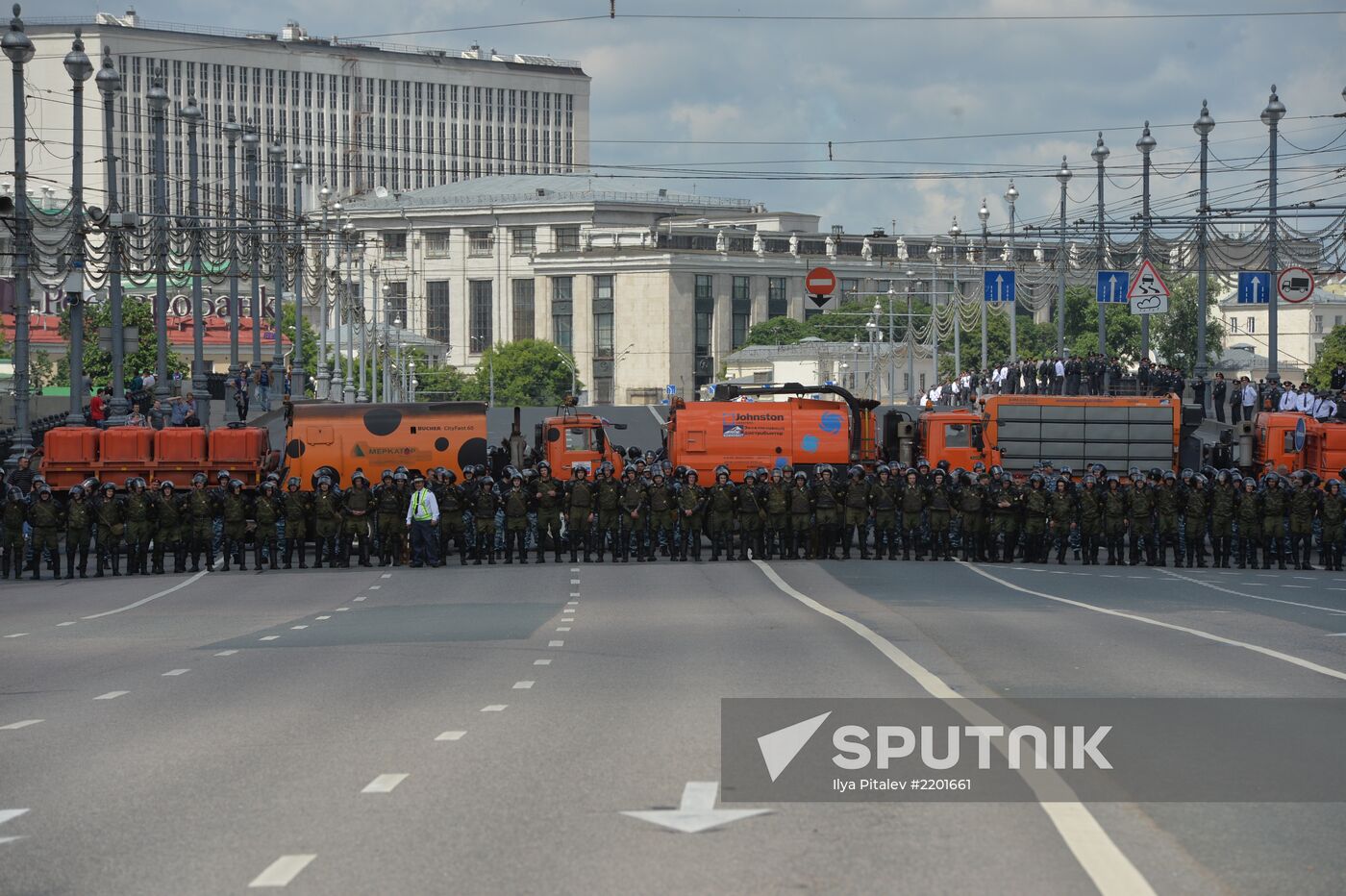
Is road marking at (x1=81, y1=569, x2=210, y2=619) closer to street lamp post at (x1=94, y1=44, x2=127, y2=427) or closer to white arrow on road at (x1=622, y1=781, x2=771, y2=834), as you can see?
street lamp post at (x1=94, y1=44, x2=127, y2=427)

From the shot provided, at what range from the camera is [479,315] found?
186m

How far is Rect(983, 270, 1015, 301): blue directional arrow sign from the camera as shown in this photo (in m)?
59.8

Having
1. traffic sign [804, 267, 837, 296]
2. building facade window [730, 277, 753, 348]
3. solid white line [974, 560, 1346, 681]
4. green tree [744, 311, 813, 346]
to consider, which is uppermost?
building facade window [730, 277, 753, 348]

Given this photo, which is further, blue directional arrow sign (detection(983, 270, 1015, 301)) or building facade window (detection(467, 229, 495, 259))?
building facade window (detection(467, 229, 495, 259))


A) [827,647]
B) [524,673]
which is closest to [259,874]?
[524,673]

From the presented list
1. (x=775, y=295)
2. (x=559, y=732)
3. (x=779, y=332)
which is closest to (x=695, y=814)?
(x=559, y=732)

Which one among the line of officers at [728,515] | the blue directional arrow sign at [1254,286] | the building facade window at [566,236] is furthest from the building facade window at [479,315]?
the line of officers at [728,515]

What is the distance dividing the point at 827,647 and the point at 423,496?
48.7 feet

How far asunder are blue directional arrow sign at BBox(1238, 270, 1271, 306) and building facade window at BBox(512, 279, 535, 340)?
446ft

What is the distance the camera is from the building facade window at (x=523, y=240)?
180500 mm

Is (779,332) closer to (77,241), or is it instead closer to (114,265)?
(114,265)

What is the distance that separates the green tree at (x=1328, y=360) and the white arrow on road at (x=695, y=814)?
320 ft

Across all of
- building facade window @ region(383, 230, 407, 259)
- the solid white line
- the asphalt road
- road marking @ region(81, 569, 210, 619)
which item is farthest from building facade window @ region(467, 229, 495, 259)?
the asphalt road

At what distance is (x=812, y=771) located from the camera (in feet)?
32.6
